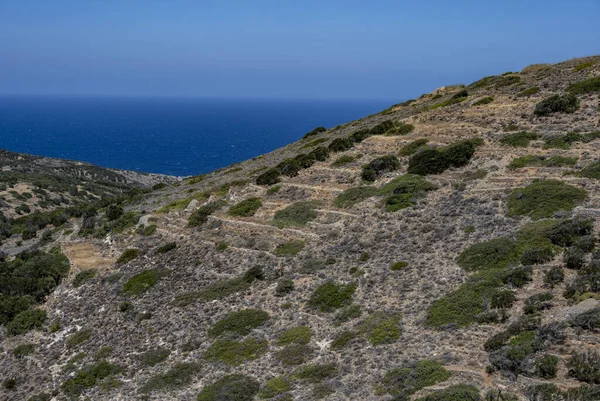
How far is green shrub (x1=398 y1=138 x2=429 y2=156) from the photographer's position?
36250 mm

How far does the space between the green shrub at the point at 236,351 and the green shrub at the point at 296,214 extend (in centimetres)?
1062

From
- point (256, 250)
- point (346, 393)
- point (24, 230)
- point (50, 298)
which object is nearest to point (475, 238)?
point (346, 393)

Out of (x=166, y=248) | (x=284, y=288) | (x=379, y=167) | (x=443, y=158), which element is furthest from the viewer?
(x=379, y=167)

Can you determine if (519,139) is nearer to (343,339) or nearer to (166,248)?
(343,339)

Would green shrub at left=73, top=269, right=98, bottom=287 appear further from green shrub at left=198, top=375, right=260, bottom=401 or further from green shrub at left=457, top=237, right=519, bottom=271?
green shrub at left=457, top=237, right=519, bottom=271

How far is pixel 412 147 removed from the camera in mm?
36719

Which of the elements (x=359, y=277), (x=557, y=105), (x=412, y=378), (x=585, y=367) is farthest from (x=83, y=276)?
(x=557, y=105)

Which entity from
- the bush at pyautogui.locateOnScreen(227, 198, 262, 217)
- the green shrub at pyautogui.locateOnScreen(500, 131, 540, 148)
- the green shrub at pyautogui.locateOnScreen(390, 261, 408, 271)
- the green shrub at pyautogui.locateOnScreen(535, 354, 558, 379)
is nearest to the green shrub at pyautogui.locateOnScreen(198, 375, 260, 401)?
the green shrub at pyautogui.locateOnScreen(390, 261, 408, 271)

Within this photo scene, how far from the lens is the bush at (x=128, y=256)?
33.8 m

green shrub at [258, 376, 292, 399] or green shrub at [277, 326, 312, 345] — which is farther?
green shrub at [277, 326, 312, 345]

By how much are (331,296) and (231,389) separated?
6600mm

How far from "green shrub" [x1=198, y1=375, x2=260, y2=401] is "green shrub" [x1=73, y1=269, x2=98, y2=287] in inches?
648

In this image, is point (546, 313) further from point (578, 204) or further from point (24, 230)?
point (24, 230)

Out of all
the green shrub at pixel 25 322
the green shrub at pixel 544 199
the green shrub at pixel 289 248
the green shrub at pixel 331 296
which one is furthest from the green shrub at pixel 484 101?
the green shrub at pixel 25 322
